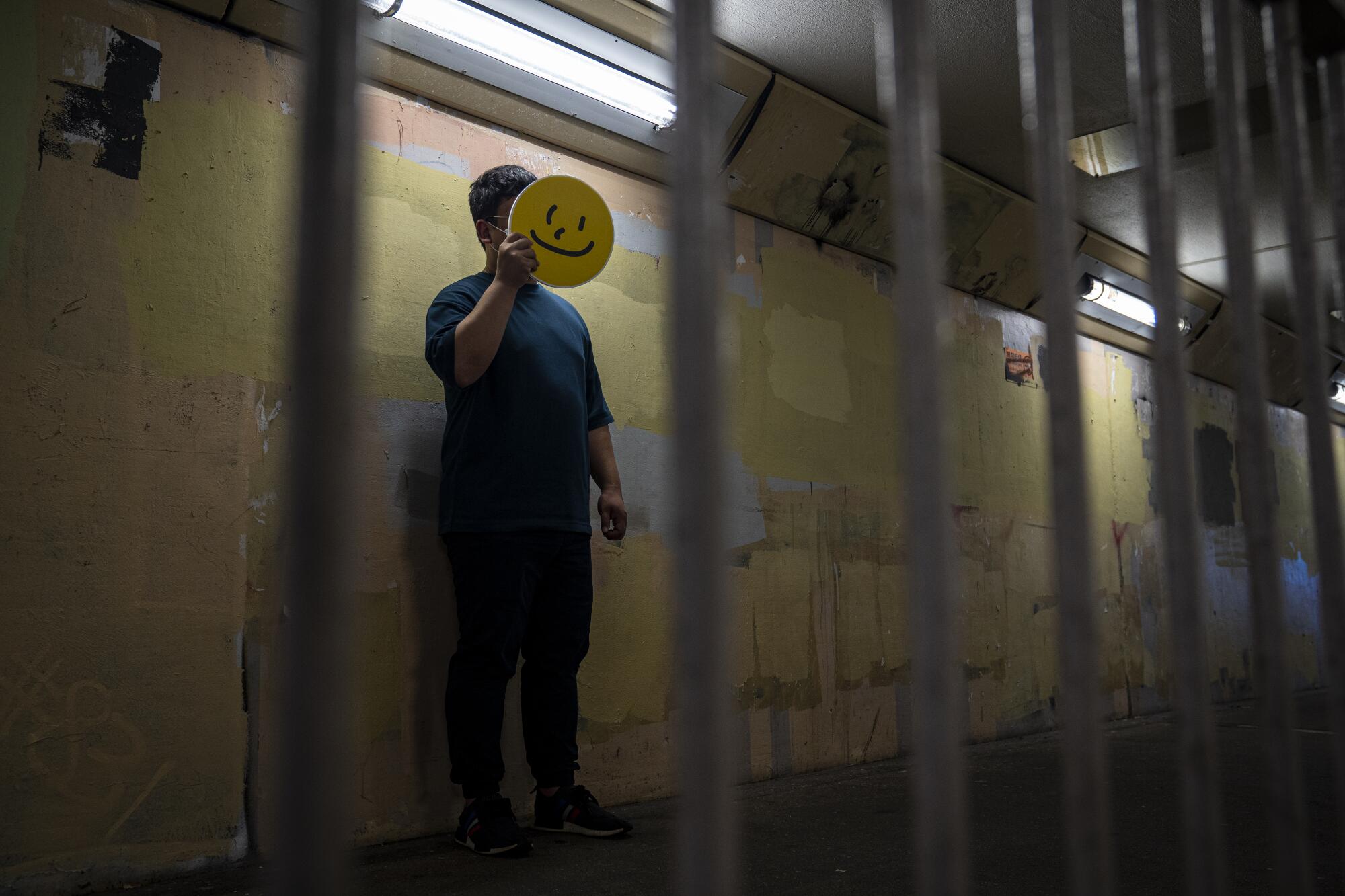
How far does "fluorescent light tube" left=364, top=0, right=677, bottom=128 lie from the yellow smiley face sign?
293 mm

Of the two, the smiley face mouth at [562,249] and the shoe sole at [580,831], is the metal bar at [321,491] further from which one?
the shoe sole at [580,831]

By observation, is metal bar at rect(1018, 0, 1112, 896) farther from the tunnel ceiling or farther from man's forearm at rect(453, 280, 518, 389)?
the tunnel ceiling

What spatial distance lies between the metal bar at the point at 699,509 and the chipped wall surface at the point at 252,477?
0.56ft

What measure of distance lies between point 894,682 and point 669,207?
109 inches

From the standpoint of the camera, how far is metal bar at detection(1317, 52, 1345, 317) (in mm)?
928

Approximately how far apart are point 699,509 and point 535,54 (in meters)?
1.88

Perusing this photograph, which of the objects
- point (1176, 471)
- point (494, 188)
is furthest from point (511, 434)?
point (1176, 471)

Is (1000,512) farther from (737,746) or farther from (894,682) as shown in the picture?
(737,746)

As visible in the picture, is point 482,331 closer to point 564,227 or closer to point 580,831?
point 564,227

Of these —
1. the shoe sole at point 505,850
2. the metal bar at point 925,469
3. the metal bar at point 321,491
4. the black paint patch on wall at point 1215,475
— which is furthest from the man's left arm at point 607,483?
the black paint patch on wall at point 1215,475

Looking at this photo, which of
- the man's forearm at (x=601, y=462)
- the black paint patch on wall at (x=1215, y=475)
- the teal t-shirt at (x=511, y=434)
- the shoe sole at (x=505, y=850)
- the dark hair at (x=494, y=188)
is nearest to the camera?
the shoe sole at (x=505, y=850)

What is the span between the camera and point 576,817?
1865 millimetres

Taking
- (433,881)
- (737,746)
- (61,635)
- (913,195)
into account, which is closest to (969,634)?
(737,746)

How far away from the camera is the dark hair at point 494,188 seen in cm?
199
